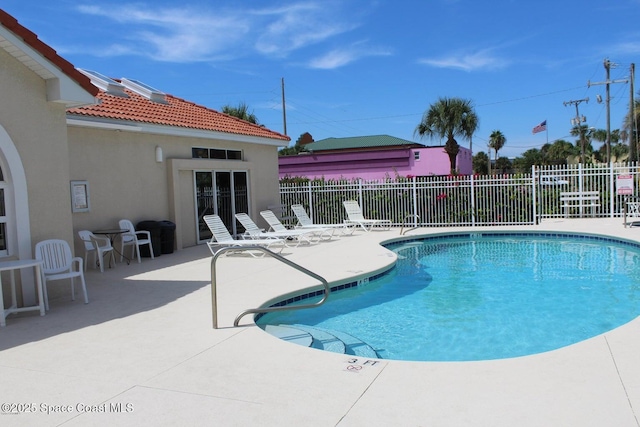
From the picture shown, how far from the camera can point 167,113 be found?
15.1 metres

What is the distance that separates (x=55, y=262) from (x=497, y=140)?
68838 mm

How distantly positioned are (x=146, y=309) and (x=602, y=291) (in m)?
7.76

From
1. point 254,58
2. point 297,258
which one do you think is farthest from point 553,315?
point 254,58

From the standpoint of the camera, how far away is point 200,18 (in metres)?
15.8

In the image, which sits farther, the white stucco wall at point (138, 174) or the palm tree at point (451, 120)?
the palm tree at point (451, 120)

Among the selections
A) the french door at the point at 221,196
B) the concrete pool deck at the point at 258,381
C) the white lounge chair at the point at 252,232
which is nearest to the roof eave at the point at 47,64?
the concrete pool deck at the point at 258,381

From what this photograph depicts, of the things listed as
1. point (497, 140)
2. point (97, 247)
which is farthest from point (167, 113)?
point (497, 140)

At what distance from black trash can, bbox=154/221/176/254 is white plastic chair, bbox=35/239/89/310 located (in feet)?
16.2

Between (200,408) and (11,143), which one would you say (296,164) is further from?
(200,408)

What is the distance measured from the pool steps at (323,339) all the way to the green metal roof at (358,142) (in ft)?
Result: 111

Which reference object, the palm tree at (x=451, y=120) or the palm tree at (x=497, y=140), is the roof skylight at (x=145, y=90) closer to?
the palm tree at (x=451, y=120)

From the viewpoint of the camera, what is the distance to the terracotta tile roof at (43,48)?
6.94 m

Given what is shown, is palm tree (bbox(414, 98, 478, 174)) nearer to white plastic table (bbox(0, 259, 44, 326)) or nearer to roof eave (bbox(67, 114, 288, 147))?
roof eave (bbox(67, 114, 288, 147))

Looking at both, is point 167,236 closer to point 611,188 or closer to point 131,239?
point 131,239
